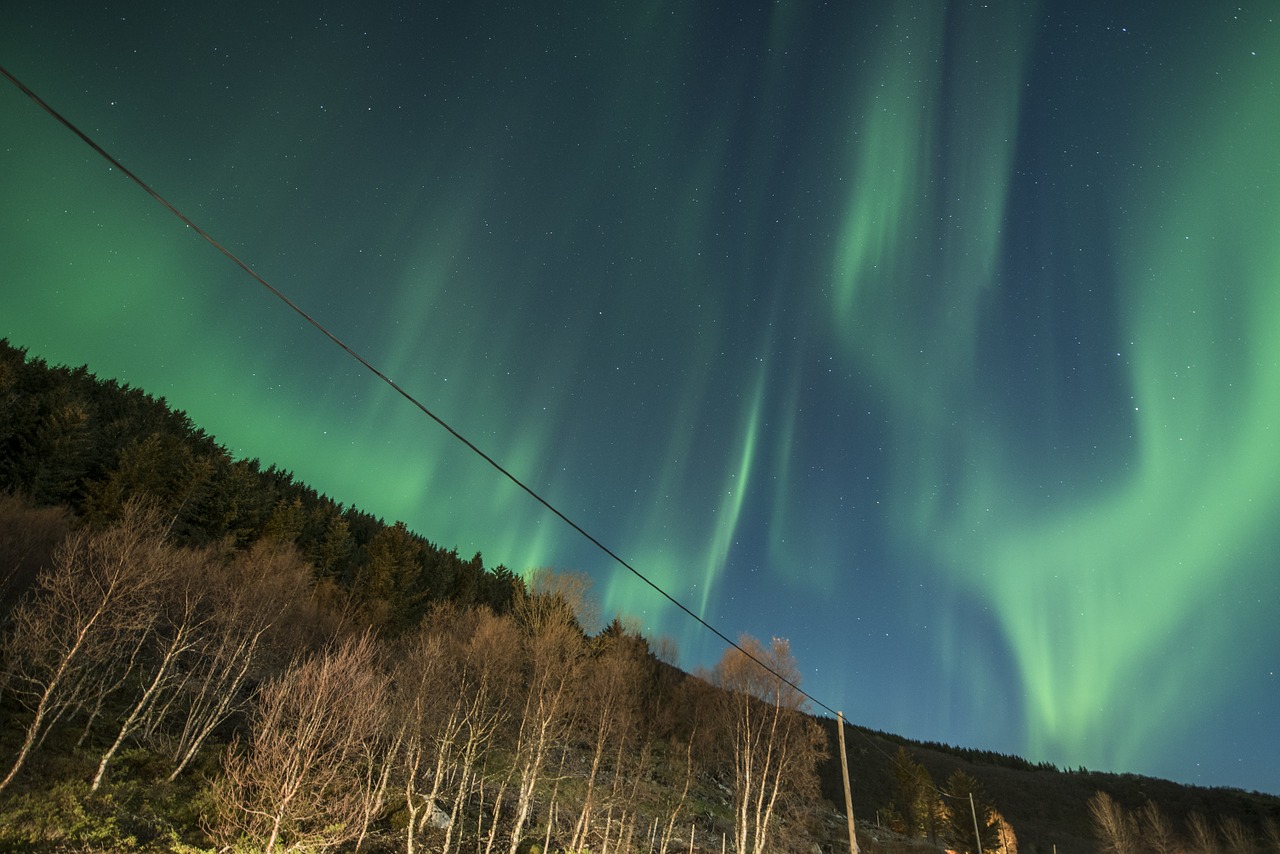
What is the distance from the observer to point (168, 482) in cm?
4894

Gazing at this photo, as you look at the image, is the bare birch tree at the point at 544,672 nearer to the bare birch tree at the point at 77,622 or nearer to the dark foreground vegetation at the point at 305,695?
the dark foreground vegetation at the point at 305,695

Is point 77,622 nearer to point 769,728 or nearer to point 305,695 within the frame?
point 305,695

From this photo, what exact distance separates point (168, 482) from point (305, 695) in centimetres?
3726

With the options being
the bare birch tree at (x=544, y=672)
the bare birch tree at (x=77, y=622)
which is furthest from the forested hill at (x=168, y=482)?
the bare birch tree at (x=544, y=672)

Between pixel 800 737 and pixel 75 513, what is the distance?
55513 mm

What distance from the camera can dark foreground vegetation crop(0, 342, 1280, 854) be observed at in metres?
21.4

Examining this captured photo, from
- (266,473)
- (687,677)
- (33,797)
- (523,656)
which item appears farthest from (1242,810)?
(266,473)

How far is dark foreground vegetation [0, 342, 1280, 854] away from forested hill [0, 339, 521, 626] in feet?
0.94

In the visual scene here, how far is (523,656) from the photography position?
44.7 meters

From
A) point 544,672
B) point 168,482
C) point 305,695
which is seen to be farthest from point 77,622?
point 168,482

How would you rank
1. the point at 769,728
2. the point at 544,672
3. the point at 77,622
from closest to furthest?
the point at 77,622, the point at 544,672, the point at 769,728

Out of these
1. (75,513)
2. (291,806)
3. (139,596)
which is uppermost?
(75,513)

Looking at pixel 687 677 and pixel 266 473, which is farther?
pixel 266 473

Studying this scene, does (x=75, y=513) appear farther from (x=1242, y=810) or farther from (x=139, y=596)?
(x=1242, y=810)
